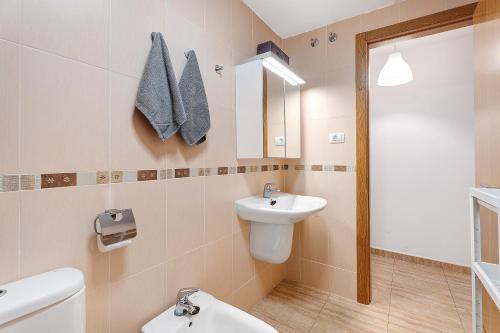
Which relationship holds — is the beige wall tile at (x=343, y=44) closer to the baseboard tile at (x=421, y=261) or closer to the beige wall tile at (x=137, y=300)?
the beige wall tile at (x=137, y=300)

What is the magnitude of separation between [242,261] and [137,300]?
0.78 m

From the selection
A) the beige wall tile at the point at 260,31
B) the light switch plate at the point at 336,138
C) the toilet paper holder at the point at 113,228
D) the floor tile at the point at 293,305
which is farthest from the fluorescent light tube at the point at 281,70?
the floor tile at the point at 293,305

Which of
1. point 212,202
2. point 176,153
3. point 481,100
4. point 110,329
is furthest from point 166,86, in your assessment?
point 481,100

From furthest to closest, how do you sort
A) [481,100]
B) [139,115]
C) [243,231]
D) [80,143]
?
[243,231] → [481,100] → [139,115] → [80,143]

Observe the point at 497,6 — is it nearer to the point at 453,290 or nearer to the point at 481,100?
the point at 481,100

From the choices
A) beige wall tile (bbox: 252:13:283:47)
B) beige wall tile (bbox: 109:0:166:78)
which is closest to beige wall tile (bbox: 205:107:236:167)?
beige wall tile (bbox: 109:0:166:78)

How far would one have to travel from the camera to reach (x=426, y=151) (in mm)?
2480

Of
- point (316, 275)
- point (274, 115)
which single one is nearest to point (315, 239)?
point (316, 275)

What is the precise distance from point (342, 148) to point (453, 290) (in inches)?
61.3

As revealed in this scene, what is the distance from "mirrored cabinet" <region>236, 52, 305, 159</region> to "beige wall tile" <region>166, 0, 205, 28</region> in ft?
1.23

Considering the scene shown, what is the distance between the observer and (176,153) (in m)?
1.20

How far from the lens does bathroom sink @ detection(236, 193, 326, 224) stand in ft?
4.56

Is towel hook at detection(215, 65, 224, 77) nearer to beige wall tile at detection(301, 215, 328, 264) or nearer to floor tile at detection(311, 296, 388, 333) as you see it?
beige wall tile at detection(301, 215, 328, 264)

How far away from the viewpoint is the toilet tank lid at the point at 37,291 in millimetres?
565
